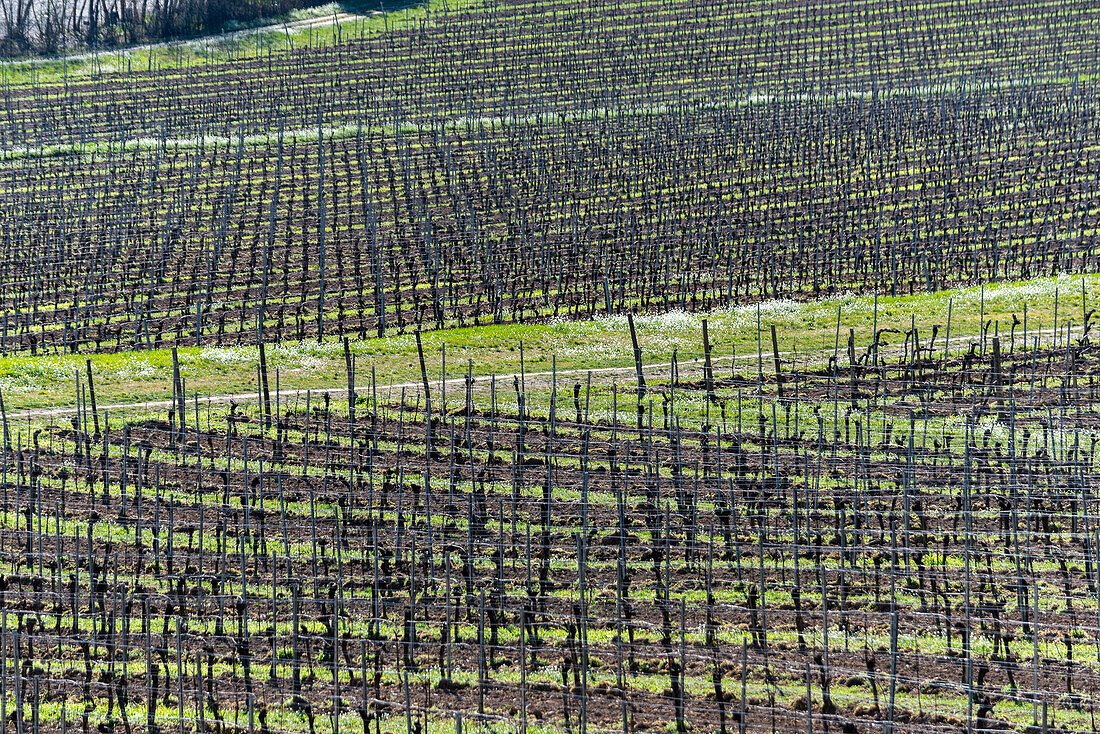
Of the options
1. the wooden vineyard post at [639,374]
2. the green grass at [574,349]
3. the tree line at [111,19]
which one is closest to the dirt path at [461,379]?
the green grass at [574,349]

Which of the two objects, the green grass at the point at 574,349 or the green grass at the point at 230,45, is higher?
the green grass at the point at 230,45

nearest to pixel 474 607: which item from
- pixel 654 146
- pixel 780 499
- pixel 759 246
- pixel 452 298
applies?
pixel 780 499

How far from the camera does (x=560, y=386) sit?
33938 mm

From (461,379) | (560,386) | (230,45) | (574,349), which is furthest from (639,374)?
(230,45)

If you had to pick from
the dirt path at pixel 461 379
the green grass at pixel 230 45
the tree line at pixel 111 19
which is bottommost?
the dirt path at pixel 461 379

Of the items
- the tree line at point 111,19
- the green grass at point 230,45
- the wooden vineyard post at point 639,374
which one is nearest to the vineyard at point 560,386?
the wooden vineyard post at point 639,374

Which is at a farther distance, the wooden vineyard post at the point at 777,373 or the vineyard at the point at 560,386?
the wooden vineyard post at the point at 777,373

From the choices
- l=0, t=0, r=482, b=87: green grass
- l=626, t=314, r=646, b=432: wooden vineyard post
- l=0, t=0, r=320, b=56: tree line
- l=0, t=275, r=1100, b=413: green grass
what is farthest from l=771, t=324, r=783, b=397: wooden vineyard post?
l=0, t=0, r=320, b=56: tree line

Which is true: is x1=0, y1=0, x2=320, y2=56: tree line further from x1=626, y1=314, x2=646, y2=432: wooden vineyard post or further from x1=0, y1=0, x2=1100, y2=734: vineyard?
x1=626, y1=314, x2=646, y2=432: wooden vineyard post

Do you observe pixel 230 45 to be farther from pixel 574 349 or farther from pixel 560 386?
pixel 560 386

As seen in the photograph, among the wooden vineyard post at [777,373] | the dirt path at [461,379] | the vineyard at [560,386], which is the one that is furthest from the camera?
the dirt path at [461,379]

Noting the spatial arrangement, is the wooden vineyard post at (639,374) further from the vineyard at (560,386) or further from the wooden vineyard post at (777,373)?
the wooden vineyard post at (777,373)

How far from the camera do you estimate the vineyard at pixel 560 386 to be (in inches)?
881

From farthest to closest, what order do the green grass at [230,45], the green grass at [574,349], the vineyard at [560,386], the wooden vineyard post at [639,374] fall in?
the green grass at [230,45]
the green grass at [574,349]
the wooden vineyard post at [639,374]
the vineyard at [560,386]
